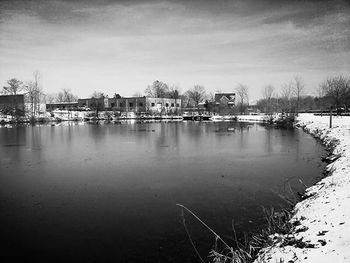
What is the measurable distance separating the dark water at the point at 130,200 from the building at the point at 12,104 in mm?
57373

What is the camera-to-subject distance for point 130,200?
31.9 feet

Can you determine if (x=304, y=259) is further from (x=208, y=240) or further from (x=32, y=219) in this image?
(x=32, y=219)

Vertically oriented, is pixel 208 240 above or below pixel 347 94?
below

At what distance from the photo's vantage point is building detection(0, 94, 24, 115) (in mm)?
68188

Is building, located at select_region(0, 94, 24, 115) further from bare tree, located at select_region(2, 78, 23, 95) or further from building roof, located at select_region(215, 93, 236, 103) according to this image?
building roof, located at select_region(215, 93, 236, 103)

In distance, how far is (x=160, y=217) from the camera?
829cm

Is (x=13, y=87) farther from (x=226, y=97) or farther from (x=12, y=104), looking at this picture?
(x=226, y=97)

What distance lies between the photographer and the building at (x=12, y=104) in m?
68.2

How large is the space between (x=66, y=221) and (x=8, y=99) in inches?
3543

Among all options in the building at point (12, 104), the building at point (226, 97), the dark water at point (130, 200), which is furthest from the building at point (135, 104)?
the dark water at point (130, 200)

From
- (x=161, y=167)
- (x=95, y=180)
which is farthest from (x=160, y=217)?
(x=161, y=167)

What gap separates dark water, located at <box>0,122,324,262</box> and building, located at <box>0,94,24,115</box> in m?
57.4

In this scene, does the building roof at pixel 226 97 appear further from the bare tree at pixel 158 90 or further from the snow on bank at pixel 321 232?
the snow on bank at pixel 321 232

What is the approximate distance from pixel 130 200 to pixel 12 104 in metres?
81.0
